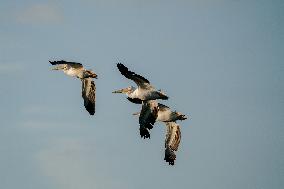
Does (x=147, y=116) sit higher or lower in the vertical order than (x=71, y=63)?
lower

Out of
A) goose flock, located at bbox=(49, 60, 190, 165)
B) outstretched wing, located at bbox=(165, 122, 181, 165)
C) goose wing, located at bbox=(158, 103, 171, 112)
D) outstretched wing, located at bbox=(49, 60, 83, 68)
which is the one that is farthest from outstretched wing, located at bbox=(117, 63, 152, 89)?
outstretched wing, located at bbox=(165, 122, 181, 165)

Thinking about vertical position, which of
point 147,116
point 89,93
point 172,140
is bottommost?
point 172,140

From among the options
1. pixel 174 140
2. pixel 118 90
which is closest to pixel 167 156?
pixel 174 140

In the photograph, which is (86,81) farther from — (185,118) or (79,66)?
(185,118)

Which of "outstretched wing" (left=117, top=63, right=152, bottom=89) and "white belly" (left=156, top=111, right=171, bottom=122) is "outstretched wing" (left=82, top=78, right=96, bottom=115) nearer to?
"white belly" (left=156, top=111, right=171, bottom=122)

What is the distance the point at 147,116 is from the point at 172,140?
587cm

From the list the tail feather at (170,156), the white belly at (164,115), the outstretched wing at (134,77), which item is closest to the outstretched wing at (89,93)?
the white belly at (164,115)

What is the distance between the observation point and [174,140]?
46.2 m

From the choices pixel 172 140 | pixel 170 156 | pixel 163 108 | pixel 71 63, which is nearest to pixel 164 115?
pixel 163 108

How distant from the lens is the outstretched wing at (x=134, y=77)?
129 ft

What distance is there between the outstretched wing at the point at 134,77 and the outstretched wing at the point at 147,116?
3.39ft

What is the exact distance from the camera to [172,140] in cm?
4622

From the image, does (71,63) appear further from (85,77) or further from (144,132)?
(144,132)

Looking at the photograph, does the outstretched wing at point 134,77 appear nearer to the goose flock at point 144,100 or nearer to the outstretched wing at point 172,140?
the goose flock at point 144,100
